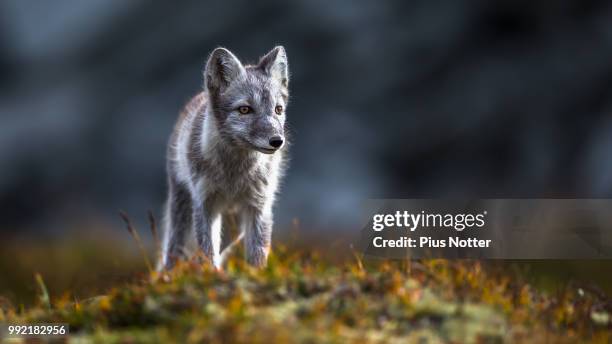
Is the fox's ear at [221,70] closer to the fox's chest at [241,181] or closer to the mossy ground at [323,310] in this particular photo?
the fox's chest at [241,181]

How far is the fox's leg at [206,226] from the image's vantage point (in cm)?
536

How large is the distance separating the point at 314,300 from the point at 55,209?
893 cm

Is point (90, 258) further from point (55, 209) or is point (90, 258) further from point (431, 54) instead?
point (431, 54)

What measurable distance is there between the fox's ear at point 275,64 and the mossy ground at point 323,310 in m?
1.68

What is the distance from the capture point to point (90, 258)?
9422mm

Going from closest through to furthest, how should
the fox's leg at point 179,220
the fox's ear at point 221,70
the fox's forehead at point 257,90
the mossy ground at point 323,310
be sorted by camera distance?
the mossy ground at point 323,310, the fox's forehead at point 257,90, the fox's ear at point 221,70, the fox's leg at point 179,220

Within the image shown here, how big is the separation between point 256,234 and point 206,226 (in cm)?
38

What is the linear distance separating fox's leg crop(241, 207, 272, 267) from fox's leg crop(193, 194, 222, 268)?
238 millimetres

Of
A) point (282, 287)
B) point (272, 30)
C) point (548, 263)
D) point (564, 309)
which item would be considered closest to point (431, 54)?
point (272, 30)

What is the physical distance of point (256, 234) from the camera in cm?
544

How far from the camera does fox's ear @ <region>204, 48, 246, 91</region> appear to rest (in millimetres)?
5238
